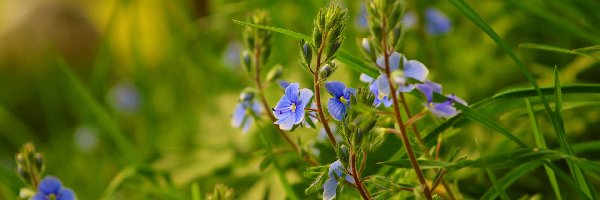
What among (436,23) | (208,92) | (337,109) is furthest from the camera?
(208,92)

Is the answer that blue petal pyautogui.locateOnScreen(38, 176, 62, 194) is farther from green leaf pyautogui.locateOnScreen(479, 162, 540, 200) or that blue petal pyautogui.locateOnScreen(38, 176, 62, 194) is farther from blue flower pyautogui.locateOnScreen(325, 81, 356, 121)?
green leaf pyautogui.locateOnScreen(479, 162, 540, 200)

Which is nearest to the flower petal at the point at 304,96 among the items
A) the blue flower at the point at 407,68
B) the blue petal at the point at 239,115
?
the blue flower at the point at 407,68

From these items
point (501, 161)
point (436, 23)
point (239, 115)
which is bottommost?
point (501, 161)

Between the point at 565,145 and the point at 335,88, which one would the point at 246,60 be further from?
the point at 565,145

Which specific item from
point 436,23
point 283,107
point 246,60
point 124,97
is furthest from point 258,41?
point 124,97

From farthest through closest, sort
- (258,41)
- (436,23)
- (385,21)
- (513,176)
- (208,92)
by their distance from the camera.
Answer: (208,92) < (436,23) < (258,41) < (513,176) < (385,21)

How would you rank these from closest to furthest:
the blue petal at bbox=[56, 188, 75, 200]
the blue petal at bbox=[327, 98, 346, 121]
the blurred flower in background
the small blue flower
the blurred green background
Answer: the blue petal at bbox=[327, 98, 346, 121], the blue petal at bbox=[56, 188, 75, 200], the blurred green background, the small blue flower, the blurred flower in background

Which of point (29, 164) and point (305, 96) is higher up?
point (29, 164)

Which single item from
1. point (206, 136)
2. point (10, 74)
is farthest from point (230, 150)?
point (10, 74)

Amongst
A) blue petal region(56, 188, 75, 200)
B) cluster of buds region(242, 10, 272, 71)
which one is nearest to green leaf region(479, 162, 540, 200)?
cluster of buds region(242, 10, 272, 71)
